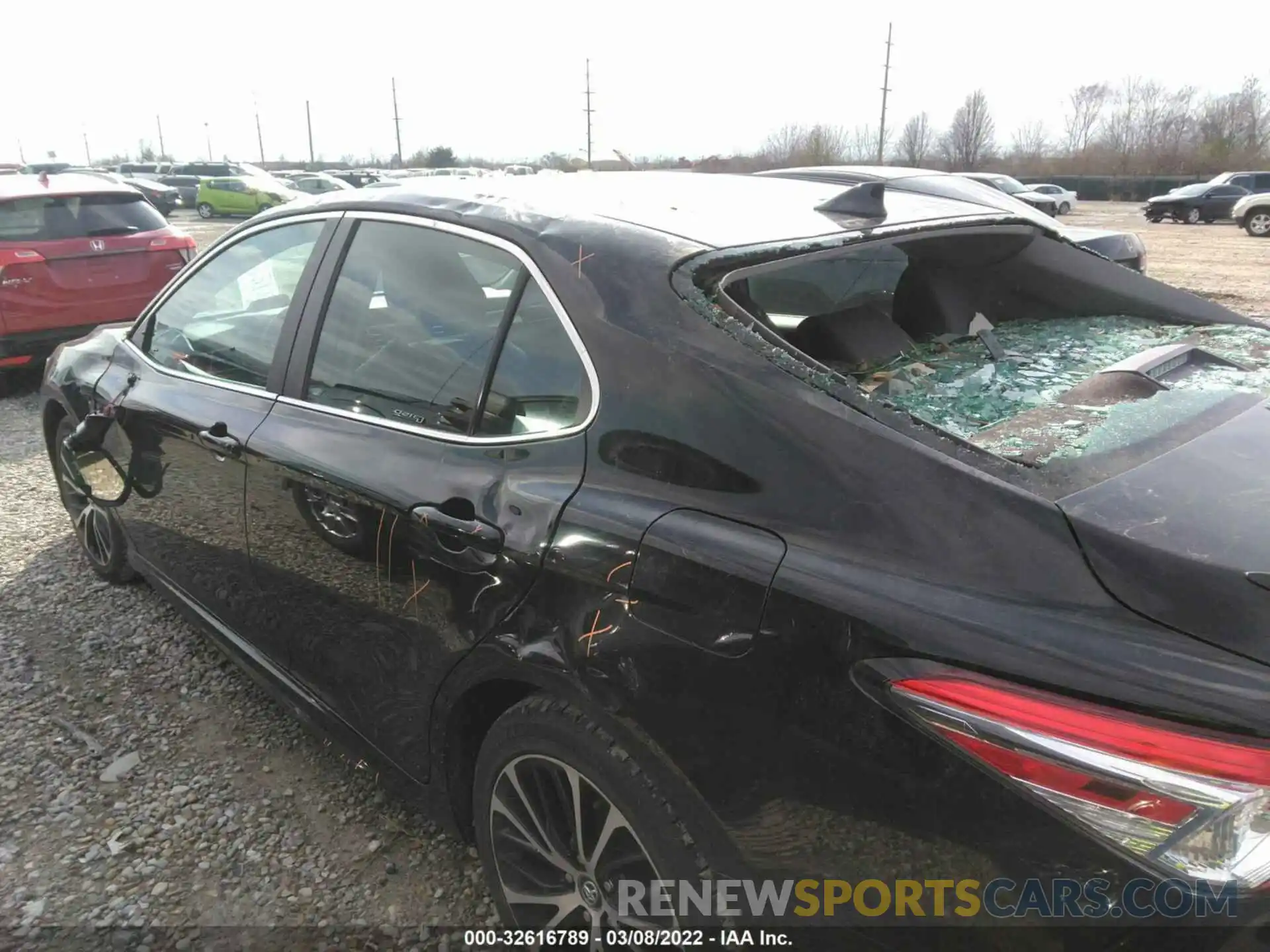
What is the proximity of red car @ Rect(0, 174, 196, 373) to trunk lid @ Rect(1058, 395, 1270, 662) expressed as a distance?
6.73 metres

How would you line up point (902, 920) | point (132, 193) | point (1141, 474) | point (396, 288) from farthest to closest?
1. point (132, 193)
2. point (396, 288)
3. point (1141, 474)
4. point (902, 920)

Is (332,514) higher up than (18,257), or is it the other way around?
(18,257)

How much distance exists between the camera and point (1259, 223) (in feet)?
77.4

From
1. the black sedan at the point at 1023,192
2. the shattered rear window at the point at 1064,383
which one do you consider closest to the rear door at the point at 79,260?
the shattered rear window at the point at 1064,383

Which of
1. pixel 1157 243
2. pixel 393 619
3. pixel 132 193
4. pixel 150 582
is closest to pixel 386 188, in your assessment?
pixel 393 619

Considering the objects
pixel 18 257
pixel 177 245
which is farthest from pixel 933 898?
pixel 177 245

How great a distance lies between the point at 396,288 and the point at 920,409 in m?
1.37

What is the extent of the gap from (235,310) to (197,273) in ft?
1.01

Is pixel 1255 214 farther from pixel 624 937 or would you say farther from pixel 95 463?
pixel 624 937

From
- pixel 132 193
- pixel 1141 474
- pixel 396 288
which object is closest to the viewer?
pixel 1141 474

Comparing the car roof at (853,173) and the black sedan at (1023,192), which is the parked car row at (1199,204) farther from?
the car roof at (853,173)

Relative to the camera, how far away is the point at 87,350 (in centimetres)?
370

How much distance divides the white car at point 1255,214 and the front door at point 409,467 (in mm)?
27804

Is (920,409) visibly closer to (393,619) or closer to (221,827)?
(393,619)
